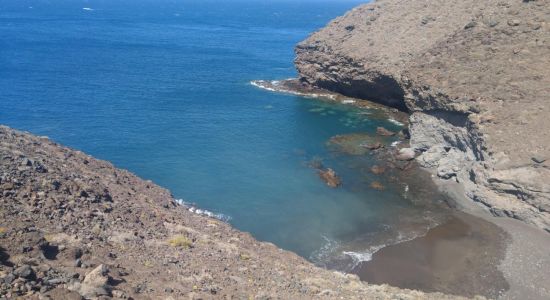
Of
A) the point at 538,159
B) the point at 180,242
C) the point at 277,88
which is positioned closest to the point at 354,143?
the point at 538,159

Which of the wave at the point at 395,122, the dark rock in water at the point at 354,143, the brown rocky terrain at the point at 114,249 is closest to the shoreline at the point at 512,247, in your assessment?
the dark rock in water at the point at 354,143

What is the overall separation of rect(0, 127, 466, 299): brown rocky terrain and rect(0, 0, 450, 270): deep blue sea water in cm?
1075

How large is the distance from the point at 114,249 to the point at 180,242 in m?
4.28

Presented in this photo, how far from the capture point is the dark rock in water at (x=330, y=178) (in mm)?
51125

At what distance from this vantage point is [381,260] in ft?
127

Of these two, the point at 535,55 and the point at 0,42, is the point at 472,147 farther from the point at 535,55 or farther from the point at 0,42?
the point at 0,42

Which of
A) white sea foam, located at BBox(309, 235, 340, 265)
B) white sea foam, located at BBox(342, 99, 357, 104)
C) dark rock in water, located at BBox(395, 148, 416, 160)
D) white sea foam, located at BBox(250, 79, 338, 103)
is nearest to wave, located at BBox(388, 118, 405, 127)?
white sea foam, located at BBox(342, 99, 357, 104)

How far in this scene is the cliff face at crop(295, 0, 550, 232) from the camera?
142ft

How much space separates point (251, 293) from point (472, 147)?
33809 mm

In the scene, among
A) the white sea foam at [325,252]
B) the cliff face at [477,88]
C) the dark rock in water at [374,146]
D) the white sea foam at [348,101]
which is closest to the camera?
the white sea foam at [325,252]

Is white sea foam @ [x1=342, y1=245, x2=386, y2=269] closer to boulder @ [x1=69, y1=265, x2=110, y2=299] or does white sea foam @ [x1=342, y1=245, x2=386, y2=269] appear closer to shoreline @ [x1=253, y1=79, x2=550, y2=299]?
shoreline @ [x1=253, y1=79, x2=550, y2=299]

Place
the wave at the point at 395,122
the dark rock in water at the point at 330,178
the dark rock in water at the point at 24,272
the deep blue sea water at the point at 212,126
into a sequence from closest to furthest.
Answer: the dark rock in water at the point at 24,272 < the deep blue sea water at the point at 212,126 < the dark rock in water at the point at 330,178 < the wave at the point at 395,122

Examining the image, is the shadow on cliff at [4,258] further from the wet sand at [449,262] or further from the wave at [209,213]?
the wet sand at [449,262]

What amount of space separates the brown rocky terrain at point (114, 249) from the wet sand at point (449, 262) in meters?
Answer: 7.74
